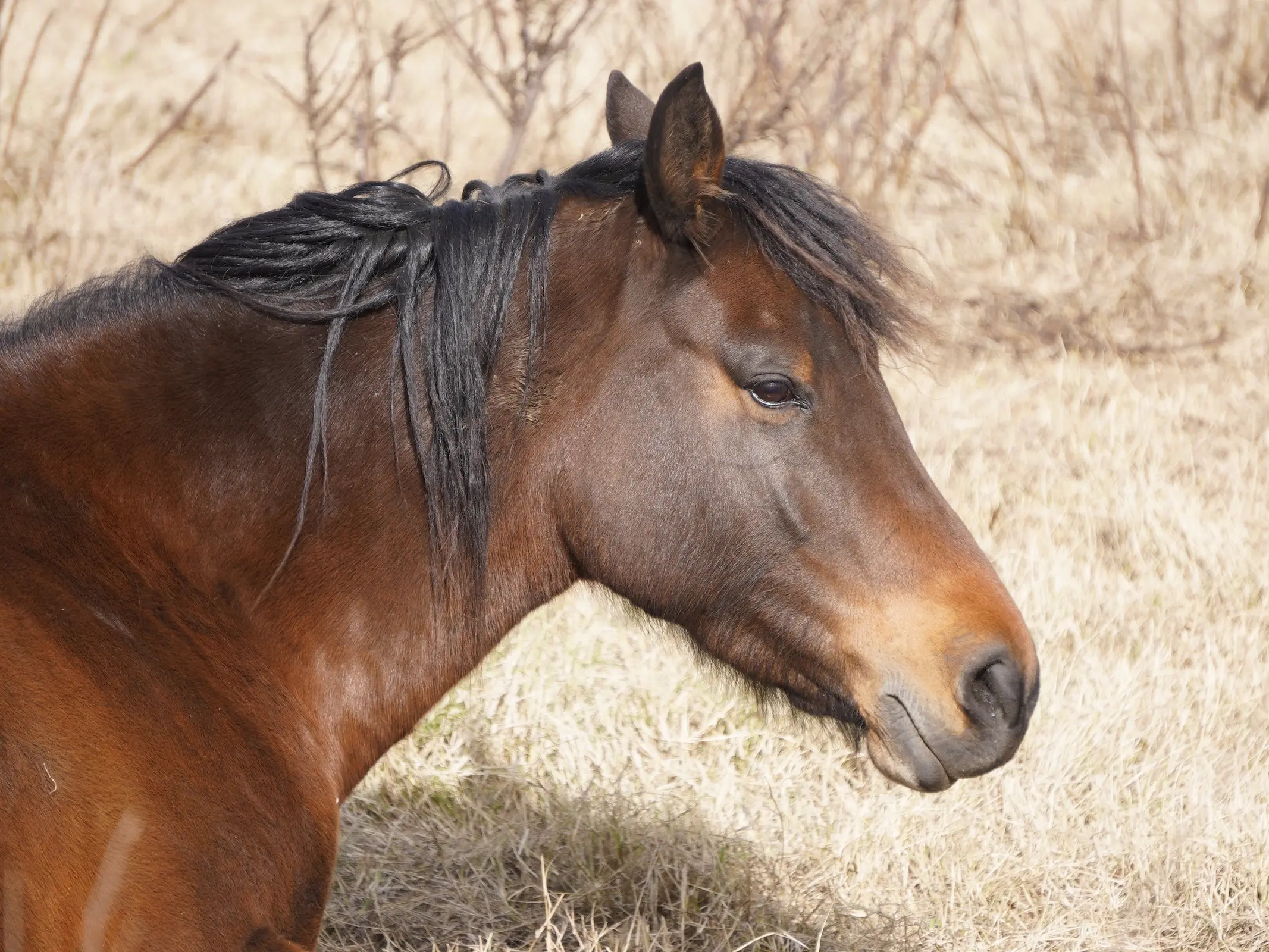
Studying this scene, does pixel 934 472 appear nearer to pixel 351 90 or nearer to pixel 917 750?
pixel 351 90

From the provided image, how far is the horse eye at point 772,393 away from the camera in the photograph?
2137 mm

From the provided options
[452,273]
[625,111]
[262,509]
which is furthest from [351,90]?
[262,509]

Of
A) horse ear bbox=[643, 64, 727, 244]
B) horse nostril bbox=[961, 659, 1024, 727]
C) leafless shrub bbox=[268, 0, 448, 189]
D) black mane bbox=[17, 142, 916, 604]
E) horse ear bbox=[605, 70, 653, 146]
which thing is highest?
leafless shrub bbox=[268, 0, 448, 189]

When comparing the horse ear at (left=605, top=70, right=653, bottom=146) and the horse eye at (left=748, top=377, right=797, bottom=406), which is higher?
the horse ear at (left=605, top=70, right=653, bottom=146)

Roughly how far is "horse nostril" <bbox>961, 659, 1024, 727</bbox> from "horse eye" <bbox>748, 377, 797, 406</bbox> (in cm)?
54

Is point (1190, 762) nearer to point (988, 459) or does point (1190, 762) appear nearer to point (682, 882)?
point (682, 882)

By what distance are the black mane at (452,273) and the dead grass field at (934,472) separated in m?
0.36

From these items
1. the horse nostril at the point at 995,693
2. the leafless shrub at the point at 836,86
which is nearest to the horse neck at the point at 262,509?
the horse nostril at the point at 995,693

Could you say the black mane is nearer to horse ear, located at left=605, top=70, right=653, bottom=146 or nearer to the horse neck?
the horse neck

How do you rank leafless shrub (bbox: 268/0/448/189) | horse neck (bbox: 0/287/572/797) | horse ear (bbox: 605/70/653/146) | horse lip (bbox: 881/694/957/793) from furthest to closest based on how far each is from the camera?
leafless shrub (bbox: 268/0/448/189) → horse ear (bbox: 605/70/653/146) → horse lip (bbox: 881/694/957/793) → horse neck (bbox: 0/287/572/797)

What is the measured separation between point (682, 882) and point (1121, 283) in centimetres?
518

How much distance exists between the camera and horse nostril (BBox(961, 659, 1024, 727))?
2072mm

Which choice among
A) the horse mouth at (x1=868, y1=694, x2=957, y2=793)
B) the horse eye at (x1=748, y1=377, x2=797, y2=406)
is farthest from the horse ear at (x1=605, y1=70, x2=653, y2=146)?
the horse mouth at (x1=868, y1=694, x2=957, y2=793)

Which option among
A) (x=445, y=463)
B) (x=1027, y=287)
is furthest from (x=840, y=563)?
(x=1027, y=287)
